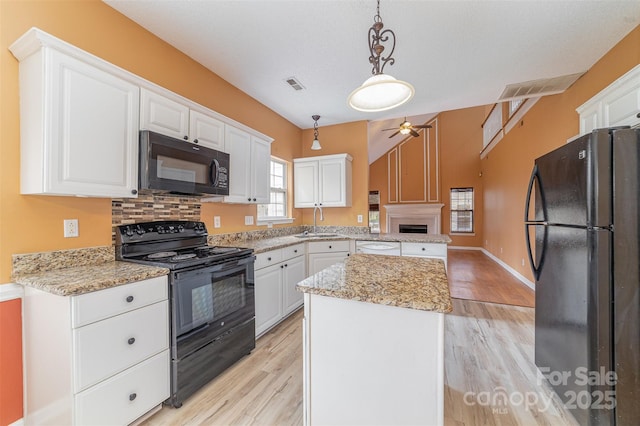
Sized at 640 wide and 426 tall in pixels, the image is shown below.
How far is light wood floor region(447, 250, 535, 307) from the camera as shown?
3832mm

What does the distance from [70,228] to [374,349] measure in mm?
2009

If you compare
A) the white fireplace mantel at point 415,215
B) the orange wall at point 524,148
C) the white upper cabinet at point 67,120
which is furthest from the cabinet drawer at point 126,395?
the white fireplace mantel at point 415,215

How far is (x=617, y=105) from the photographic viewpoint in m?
2.20

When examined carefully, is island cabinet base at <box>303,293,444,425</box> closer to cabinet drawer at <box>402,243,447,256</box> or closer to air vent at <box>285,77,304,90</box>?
cabinet drawer at <box>402,243,447,256</box>

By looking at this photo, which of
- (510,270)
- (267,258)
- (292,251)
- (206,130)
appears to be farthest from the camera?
(510,270)

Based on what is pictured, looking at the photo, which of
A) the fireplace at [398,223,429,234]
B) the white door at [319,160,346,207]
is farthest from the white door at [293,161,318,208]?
the fireplace at [398,223,429,234]

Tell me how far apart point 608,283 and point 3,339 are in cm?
330

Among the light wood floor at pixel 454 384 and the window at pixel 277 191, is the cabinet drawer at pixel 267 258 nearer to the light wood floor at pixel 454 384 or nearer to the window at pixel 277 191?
the light wood floor at pixel 454 384

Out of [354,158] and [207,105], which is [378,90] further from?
[354,158]

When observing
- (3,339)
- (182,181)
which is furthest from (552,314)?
(3,339)

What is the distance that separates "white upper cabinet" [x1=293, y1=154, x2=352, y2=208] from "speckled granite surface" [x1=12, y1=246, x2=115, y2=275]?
271 centimetres

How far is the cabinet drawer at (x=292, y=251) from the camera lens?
297 centimetres

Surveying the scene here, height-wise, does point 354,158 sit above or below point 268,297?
above

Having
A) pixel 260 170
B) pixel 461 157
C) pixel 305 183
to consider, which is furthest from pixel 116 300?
pixel 461 157
